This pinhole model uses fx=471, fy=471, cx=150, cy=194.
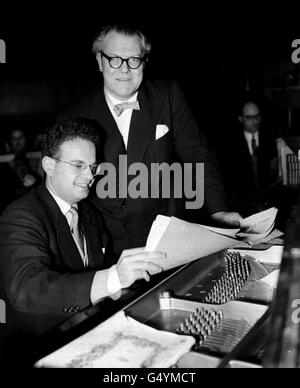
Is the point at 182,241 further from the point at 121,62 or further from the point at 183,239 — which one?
the point at 121,62

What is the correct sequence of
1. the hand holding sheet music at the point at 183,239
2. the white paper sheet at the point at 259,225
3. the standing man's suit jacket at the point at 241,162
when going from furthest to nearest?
the standing man's suit jacket at the point at 241,162, the white paper sheet at the point at 259,225, the hand holding sheet music at the point at 183,239

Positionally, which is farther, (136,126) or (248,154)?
(248,154)

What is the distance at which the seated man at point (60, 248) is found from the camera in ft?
5.33

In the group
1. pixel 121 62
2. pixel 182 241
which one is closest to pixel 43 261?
pixel 182 241

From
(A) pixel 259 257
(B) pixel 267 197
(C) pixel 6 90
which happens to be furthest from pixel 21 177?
(A) pixel 259 257

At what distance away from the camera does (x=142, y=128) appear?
8.82ft

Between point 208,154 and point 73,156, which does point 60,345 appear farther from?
point 208,154

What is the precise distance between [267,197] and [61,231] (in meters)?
1.86

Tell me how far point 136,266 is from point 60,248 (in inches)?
26.2

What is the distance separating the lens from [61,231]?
2117 millimetres

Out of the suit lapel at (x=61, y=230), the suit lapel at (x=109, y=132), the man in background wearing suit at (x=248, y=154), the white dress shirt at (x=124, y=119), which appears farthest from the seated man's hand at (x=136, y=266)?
the man in background wearing suit at (x=248, y=154)

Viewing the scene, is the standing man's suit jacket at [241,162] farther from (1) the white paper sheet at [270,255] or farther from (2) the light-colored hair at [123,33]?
(1) the white paper sheet at [270,255]

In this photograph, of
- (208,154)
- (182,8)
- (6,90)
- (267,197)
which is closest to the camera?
(208,154)

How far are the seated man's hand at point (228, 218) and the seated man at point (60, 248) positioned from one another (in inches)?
23.7
